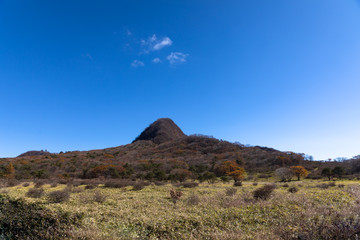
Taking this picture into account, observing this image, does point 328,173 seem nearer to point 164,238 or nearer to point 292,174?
point 292,174

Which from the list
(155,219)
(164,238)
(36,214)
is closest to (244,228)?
(164,238)

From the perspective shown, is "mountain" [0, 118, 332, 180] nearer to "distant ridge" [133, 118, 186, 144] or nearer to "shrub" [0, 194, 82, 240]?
"distant ridge" [133, 118, 186, 144]

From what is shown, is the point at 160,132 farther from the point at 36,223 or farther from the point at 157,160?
the point at 36,223

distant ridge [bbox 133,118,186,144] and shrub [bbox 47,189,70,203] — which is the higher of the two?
distant ridge [bbox 133,118,186,144]

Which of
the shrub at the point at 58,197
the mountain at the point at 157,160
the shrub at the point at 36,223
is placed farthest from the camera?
the mountain at the point at 157,160

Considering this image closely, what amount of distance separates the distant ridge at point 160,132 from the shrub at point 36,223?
97.7 m

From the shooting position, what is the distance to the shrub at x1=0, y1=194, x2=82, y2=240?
18.7 feet

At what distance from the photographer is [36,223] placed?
6152 millimetres

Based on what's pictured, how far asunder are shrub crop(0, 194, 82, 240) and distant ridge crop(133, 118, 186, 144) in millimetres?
97696

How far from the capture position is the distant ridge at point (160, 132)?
110 meters

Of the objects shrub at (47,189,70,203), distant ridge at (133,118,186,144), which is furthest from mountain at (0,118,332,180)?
shrub at (47,189,70,203)

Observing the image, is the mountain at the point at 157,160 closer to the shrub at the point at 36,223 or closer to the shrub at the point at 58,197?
the shrub at the point at 58,197

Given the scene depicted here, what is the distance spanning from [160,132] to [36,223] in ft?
364

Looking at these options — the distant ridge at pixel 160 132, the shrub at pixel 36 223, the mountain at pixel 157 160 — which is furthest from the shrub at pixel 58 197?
the distant ridge at pixel 160 132
